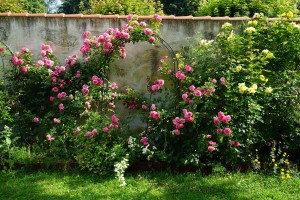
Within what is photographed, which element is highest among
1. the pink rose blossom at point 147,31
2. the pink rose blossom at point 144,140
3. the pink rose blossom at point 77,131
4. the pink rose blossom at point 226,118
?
the pink rose blossom at point 147,31

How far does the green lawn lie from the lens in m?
4.13

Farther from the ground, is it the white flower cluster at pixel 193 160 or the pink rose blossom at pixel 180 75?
the pink rose blossom at pixel 180 75

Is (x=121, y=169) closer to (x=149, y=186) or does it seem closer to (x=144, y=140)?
(x=149, y=186)

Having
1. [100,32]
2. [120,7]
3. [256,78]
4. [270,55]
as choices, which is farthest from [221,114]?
[120,7]

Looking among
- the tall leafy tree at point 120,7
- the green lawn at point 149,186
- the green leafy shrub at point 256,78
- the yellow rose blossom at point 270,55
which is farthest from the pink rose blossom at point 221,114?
the tall leafy tree at point 120,7

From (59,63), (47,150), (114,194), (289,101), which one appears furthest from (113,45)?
(289,101)

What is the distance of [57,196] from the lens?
413 centimetres

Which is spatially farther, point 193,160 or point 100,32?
point 100,32

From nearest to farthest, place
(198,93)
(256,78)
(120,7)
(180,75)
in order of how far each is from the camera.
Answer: (198,93), (256,78), (180,75), (120,7)

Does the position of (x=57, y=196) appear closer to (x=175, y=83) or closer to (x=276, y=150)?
(x=175, y=83)

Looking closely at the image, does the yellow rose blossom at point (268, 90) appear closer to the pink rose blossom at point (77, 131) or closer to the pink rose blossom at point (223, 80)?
the pink rose blossom at point (223, 80)

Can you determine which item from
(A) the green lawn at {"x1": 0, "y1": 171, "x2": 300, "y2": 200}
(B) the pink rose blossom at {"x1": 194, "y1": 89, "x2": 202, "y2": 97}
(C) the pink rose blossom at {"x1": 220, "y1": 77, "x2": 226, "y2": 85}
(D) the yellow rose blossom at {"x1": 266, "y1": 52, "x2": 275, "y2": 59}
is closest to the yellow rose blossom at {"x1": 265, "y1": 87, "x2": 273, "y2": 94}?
(D) the yellow rose blossom at {"x1": 266, "y1": 52, "x2": 275, "y2": 59}

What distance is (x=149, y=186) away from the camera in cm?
436

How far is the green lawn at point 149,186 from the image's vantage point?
413 centimetres
